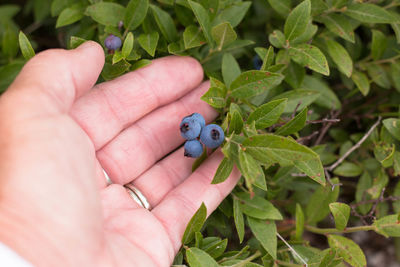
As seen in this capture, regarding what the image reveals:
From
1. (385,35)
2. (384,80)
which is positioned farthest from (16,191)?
(385,35)

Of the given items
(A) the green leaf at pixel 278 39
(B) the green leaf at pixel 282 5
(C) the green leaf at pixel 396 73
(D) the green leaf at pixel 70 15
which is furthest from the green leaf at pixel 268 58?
(D) the green leaf at pixel 70 15

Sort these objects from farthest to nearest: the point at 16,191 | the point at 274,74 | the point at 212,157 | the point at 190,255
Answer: the point at 212,157 → the point at 274,74 → the point at 190,255 → the point at 16,191

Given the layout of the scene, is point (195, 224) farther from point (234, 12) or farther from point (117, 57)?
point (234, 12)

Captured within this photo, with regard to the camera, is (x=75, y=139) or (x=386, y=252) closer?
(x=75, y=139)

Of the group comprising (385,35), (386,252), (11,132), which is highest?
(11,132)

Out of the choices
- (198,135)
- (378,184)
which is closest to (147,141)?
(198,135)

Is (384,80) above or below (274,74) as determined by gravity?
below

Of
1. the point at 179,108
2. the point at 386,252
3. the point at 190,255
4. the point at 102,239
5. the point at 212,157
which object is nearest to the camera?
the point at 102,239

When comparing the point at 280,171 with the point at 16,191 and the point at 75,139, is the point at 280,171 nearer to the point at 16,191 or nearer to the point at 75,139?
the point at 75,139
